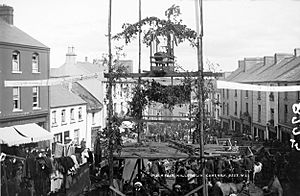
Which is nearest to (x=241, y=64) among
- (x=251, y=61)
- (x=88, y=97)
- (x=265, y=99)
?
(x=251, y=61)

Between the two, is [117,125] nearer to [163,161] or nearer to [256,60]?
[163,161]

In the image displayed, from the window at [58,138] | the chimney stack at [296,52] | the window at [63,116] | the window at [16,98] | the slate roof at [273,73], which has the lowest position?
the window at [58,138]

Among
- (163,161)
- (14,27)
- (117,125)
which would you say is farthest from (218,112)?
(14,27)

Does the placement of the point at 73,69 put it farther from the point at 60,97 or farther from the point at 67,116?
the point at 67,116

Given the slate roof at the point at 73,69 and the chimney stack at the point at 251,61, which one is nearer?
the chimney stack at the point at 251,61

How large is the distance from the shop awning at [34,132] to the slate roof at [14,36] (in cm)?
65

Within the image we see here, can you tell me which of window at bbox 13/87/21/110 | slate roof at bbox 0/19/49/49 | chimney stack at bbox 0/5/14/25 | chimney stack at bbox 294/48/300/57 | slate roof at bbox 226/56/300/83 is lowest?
window at bbox 13/87/21/110

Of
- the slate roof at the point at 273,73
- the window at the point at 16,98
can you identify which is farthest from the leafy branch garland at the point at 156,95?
the window at the point at 16,98

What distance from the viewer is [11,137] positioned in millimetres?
3139

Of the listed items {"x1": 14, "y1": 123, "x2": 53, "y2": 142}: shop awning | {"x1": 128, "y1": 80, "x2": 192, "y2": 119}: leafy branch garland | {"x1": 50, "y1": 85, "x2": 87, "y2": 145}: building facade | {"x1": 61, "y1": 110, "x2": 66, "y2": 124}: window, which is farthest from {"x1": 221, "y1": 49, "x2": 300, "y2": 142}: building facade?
{"x1": 14, "y1": 123, "x2": 53, "y2": 142}: shop awning

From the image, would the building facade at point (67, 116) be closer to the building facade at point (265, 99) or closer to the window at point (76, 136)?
the window at point (76, 136)

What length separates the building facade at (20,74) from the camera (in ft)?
10.1

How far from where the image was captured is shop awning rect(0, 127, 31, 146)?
121 inches

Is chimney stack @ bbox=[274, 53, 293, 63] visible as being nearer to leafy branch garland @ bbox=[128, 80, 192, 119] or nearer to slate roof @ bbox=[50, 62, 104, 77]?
leafy branch garland @ bbox=[128, 80, 192, 119]
